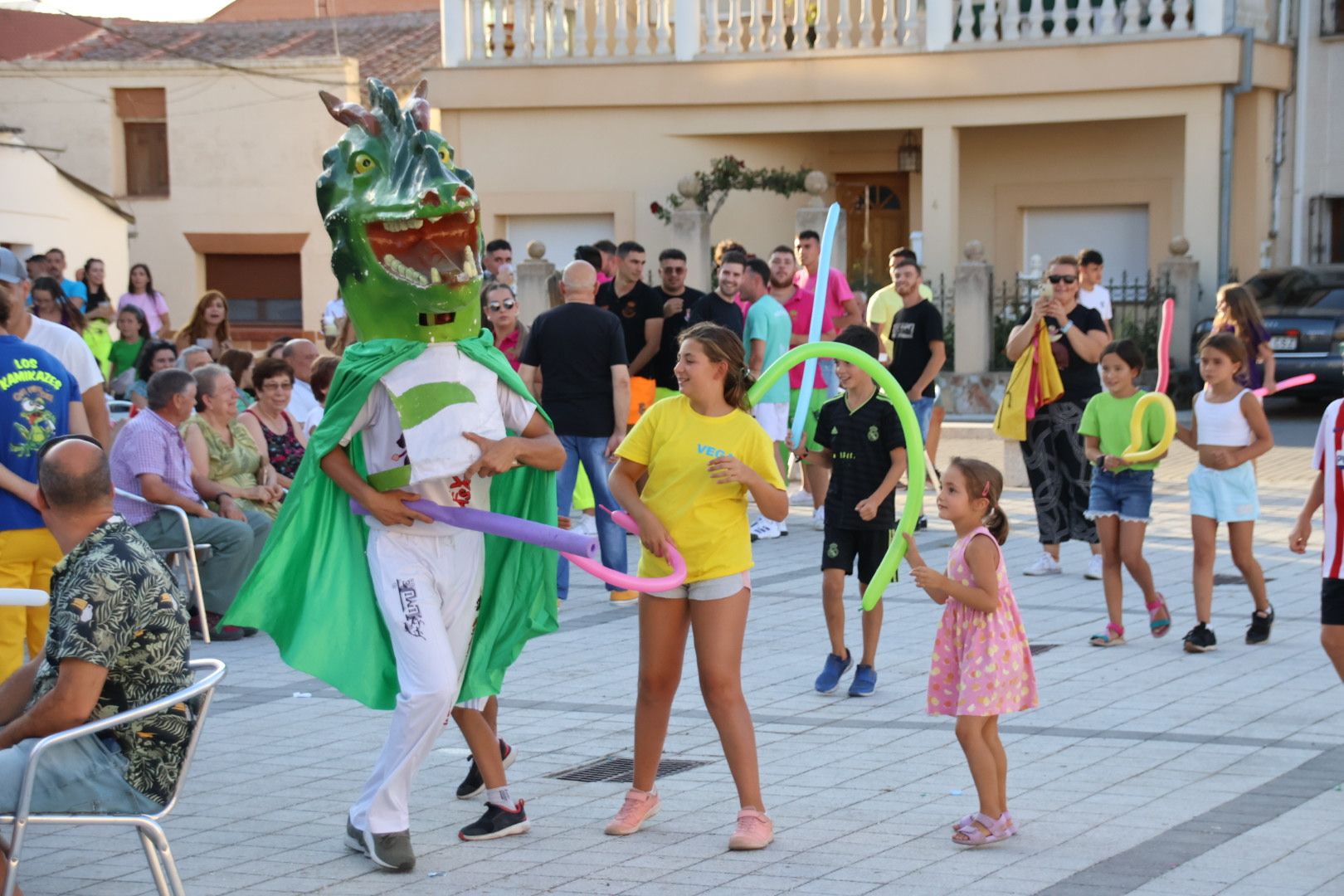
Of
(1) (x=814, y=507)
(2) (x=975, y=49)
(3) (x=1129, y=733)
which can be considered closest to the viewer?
(3) (x=1129, y=733)

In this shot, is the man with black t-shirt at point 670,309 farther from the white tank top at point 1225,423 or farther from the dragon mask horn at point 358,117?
the dragon mask horn at point 358,117

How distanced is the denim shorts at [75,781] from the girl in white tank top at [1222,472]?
5761 millimetres

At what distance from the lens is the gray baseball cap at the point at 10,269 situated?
7.58 metres

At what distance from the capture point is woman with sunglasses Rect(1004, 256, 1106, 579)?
36.2ft

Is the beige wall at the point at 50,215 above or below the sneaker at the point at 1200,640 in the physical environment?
above

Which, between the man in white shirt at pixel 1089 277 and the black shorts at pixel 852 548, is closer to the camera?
the black shorts at pixel 852 548

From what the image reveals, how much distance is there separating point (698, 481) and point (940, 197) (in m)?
18.4

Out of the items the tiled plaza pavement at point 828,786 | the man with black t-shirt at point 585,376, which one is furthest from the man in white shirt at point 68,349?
the man with black t-shirt at point 585,376

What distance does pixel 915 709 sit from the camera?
8.09 m

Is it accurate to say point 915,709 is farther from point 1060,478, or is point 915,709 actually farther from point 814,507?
point 814,507

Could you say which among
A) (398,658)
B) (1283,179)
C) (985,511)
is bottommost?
(398,658)

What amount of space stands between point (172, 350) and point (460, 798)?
6.97 m

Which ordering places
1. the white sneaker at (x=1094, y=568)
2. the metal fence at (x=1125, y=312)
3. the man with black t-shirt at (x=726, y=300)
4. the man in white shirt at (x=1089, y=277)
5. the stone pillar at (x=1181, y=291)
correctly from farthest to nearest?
the stone pillar at (x=1181, y=291) < the metal fence at (x=1125, y=312) < the man with black t-shirt at (x=726, y=300) < the man in white shirt at (x=1089, y=277) < the white sneaker at (x=1094, y=568)

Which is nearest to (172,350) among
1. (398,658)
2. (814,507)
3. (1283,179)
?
(814,507)
